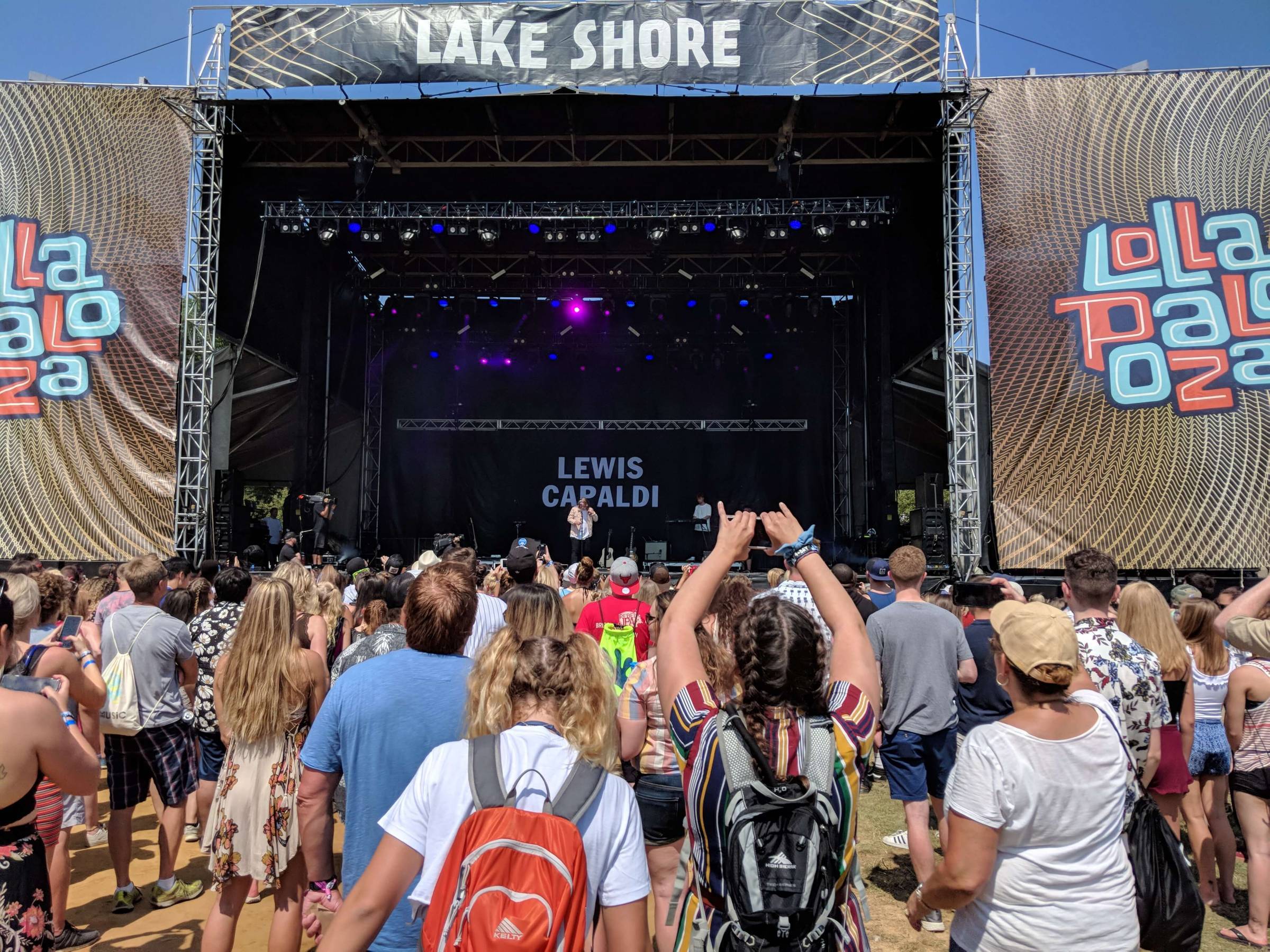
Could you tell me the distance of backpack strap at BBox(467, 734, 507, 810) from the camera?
1.40 metres

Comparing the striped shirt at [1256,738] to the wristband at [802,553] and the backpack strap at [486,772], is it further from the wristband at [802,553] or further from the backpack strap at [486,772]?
the backpack strap at [486,772]

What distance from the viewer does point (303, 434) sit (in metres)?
14.1

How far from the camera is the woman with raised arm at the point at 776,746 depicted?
1446mm

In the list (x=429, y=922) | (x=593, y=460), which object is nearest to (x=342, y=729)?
(x=429, y=922)

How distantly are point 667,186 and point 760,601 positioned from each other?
11919 millimetres

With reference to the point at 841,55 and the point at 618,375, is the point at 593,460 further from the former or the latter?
the point at 841,55

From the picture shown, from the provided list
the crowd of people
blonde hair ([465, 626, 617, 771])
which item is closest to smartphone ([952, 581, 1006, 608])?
the crowd of people

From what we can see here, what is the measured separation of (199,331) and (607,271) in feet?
22.8

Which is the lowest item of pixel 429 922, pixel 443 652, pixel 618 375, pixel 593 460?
pixel 429 922

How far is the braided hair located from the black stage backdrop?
51.7 feet

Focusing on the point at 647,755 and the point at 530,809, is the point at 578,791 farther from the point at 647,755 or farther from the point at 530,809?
the point at 647,755

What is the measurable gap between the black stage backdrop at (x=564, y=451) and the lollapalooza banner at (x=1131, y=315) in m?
7.21

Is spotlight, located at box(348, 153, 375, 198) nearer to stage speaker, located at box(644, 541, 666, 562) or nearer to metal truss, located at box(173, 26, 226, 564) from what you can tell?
metal truss, located at box(173, 26, 226, 564)

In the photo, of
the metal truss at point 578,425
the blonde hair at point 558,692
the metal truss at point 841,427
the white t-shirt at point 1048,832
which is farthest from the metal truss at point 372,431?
the white t-shirt at point 1048,832
